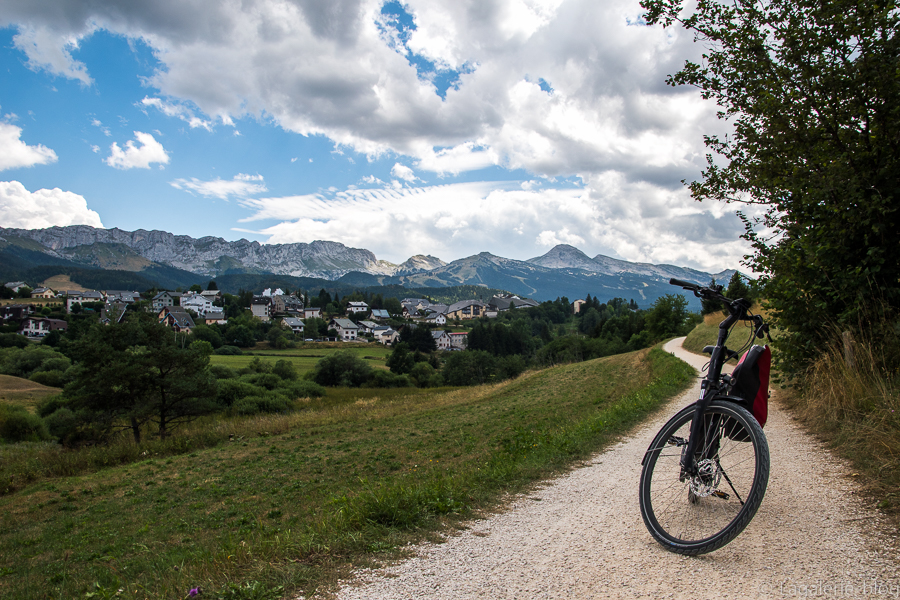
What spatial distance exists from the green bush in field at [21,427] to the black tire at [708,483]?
47.6 meters

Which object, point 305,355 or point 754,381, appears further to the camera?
point 305,355

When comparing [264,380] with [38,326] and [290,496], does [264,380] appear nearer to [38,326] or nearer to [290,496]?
[290,496]

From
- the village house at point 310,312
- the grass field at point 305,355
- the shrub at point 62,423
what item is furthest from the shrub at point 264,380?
Answer: the village house at point 310,312

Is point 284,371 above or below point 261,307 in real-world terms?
below

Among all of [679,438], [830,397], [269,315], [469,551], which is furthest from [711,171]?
[269,315]

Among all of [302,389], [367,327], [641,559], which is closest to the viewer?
[641,559]

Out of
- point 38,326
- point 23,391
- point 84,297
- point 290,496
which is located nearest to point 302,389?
point 23,391

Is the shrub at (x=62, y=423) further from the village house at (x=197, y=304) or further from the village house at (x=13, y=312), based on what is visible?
the village house at (x=197, y=304)

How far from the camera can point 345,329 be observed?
15150 centimetres

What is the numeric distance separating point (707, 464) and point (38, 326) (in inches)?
5856

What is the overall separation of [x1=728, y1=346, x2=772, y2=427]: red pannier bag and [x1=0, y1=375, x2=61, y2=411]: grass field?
2316 inches

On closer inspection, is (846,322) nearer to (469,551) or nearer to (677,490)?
(677,490)

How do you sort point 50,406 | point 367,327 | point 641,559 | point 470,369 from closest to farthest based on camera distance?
point 641,559 → point 50,406 → point 470,369 → point 367,327

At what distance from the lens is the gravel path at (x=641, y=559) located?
3084 mm
